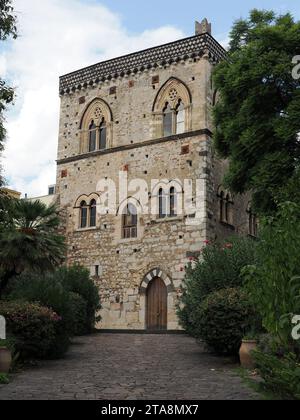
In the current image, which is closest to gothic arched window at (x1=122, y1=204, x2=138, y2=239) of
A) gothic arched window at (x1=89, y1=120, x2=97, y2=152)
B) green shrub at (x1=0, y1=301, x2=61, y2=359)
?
gothic arched window at (x1=89, y1=120, x2=97, y2=152)

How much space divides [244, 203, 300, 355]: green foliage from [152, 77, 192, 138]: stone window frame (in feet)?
49.9

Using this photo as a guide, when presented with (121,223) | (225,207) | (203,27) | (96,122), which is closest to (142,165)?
(121,223)

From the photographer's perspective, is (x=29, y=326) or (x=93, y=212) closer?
(x=29, y=326)

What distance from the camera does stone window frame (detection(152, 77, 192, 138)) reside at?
2167 cm

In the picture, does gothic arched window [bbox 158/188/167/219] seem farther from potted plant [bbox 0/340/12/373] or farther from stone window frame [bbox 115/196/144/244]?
potted plant [bbox 0/340/12/373]

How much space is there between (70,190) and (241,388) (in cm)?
1800

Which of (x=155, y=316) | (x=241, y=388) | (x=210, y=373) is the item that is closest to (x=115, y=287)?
(x=155, y=316)

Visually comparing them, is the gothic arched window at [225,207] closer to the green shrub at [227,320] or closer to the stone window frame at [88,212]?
the stone window frame at [88,212]

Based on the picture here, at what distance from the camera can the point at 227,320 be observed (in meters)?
10.4

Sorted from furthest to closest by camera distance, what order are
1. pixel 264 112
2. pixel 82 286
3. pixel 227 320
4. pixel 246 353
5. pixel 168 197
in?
pixel 168 197, pixel 82 286, pixel 264 112, pixel 227 320, pixel 246 353

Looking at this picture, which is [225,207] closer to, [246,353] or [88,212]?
[88,212]

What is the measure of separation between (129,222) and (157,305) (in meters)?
3.80

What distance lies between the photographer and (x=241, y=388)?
294 inches

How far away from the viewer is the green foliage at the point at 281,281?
6.23 meters
